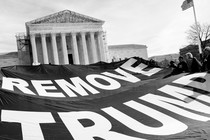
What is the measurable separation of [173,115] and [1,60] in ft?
174

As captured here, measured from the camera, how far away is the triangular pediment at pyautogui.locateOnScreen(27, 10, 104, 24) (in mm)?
51778

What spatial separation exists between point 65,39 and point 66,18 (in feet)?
16.0

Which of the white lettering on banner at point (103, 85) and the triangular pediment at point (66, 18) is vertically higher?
the triangular pediment at point (66, 18)

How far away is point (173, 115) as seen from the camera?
505 cm

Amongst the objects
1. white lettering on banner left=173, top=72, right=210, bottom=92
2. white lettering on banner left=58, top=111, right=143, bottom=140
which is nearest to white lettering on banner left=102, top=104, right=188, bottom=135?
white lettering on banner left=58, top=111, right=143, bottom=140

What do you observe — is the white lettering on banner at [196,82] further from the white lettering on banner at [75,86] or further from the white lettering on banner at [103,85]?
the white lettering on banner at [75,86]

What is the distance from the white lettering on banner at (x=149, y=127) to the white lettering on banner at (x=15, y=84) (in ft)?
6.21

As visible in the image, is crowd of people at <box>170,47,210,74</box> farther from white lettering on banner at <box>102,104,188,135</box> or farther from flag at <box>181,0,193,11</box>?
flag at <box>181,0,193,11</box>

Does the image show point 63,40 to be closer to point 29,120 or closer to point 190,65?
point 190,65

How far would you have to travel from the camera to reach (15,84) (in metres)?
5.57

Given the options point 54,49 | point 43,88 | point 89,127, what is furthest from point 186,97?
point 54,49

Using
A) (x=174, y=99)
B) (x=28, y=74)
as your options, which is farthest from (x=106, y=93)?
(x=28, y=74)

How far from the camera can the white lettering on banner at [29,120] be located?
3.94m

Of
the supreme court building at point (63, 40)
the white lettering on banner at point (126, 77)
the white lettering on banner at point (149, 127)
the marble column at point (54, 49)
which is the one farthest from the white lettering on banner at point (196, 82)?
the marble column at point (54, 49)
